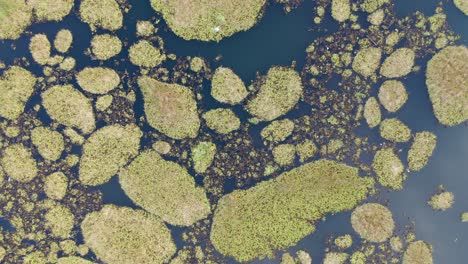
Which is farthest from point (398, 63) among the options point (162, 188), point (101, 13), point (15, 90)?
point (15, 90)

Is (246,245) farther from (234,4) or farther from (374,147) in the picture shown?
(234,4)

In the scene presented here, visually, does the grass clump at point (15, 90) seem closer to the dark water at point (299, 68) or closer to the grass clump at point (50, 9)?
the dark water at point (299, 68)

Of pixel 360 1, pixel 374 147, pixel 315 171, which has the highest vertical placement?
pixel 360 1

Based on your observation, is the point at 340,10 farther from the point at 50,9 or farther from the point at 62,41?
the point at 50,9

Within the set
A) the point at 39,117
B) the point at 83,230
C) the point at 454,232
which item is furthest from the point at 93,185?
the point at 454,232

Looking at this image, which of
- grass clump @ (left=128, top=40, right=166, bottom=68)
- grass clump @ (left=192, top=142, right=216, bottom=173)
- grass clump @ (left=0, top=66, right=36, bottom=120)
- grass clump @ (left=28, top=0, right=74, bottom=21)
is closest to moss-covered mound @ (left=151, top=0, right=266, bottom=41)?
grass clump @ (left=128, top=40, right=166, bottom=68)

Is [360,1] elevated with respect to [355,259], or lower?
elevated
